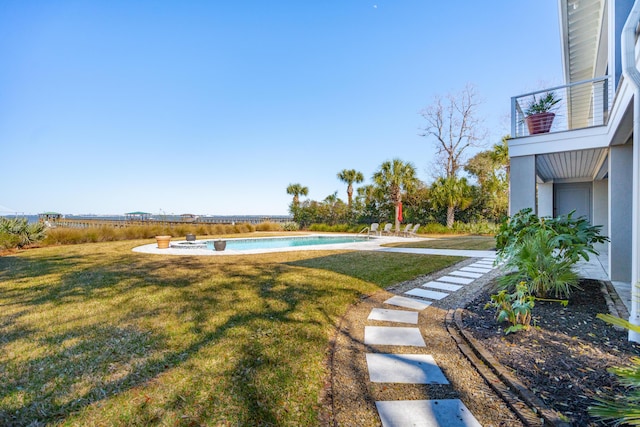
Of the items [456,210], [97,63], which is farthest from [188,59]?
[456,210]

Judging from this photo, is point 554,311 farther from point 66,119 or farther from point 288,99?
point 66,119

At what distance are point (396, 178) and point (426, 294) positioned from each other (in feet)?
52.4

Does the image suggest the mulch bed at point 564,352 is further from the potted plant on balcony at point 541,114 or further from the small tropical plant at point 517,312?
the potted plant on balcony at point 541,114

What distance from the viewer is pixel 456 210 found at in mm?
20266

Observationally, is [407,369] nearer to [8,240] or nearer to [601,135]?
[601,135]

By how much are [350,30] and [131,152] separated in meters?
19.6

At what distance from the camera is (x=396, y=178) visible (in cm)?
1998

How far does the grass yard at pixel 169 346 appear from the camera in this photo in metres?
1.95

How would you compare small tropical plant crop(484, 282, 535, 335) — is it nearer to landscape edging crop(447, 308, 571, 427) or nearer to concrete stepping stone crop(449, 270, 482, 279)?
landscape edging crop(447, 308, 571, 427)

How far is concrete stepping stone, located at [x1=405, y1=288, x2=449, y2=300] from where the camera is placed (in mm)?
4785

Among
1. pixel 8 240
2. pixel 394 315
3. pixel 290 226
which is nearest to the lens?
pixel 394 315

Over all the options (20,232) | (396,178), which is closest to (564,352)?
(20,232)

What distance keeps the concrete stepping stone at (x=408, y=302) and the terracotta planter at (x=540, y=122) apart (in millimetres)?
5040

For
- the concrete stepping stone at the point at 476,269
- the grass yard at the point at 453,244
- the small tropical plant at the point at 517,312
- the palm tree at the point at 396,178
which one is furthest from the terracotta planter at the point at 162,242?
the palm tree at the point at 396,178
